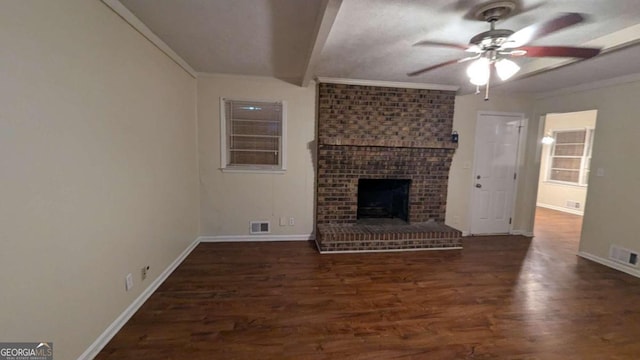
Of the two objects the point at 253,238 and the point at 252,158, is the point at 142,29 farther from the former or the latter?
the point at 253,238

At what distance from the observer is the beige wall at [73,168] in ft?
3.95

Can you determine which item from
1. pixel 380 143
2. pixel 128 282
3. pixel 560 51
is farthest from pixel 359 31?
pixel 128 282

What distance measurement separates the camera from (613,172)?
3.36 metres

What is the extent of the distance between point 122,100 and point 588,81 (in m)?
5.27

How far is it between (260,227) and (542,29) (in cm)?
376

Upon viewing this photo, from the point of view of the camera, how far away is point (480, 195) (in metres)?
4.42

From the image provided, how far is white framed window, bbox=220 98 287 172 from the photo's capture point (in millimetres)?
3814

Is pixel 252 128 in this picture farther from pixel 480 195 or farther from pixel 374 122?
pixel 480 195

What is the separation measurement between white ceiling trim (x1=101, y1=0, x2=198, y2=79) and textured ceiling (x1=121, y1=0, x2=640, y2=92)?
0.04m

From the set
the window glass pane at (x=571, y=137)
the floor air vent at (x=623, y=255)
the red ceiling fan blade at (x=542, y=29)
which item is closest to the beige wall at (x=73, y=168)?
the red ceiling fan blade at (x=542, y=29)

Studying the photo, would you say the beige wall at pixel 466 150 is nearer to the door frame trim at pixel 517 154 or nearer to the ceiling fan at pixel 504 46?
the door frame trim at pixel 517 154

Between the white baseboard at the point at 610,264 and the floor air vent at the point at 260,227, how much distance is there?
176 inches

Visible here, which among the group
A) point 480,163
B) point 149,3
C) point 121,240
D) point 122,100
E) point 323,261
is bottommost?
point 323,261

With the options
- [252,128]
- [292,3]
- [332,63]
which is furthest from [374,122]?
[292,3]
